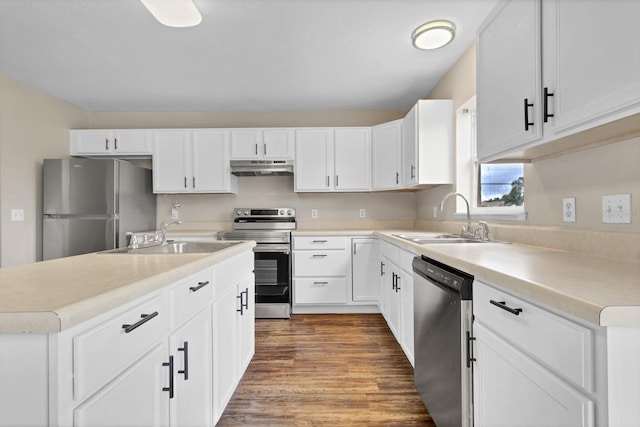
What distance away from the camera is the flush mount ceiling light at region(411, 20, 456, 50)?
2264 millimetres

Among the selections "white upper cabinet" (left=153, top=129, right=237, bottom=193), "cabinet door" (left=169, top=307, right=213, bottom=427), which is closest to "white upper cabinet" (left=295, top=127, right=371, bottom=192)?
"white upper cabinet" (left=153, top=129, right=237, bottom=193)

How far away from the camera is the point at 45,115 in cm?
350

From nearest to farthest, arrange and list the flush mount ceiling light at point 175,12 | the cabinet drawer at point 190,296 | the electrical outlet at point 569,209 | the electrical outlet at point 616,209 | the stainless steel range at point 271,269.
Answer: the cabinet drawer at point 190,296
the electrical outlet at point 616,209
the electrical outlet at point 569,209
the flush mount ceiling light at point 175,12
the stainless steel range at point 271,269

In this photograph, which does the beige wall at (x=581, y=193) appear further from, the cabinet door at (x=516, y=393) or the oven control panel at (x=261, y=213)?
the oven control panel at (x=261, y=213)

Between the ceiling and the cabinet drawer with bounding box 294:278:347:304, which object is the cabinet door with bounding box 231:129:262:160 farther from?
the cabinet drawer with bounding box 294:278:347:304

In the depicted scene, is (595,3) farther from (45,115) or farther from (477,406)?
(45,115)

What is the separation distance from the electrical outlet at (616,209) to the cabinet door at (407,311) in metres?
1.07

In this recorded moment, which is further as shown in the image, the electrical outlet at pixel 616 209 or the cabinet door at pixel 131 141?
the cabinet door at pixel 131 141

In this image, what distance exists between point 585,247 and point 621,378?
3.20 feet

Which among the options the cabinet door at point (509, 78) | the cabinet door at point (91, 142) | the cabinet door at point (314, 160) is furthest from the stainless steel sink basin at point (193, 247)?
the cabinet door at point (91, 142)

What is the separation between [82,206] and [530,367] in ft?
12.5

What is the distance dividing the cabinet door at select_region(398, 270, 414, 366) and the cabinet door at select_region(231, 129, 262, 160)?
2.28 m

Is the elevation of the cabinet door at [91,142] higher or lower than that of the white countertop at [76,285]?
higher

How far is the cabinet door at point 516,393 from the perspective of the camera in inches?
29.6
